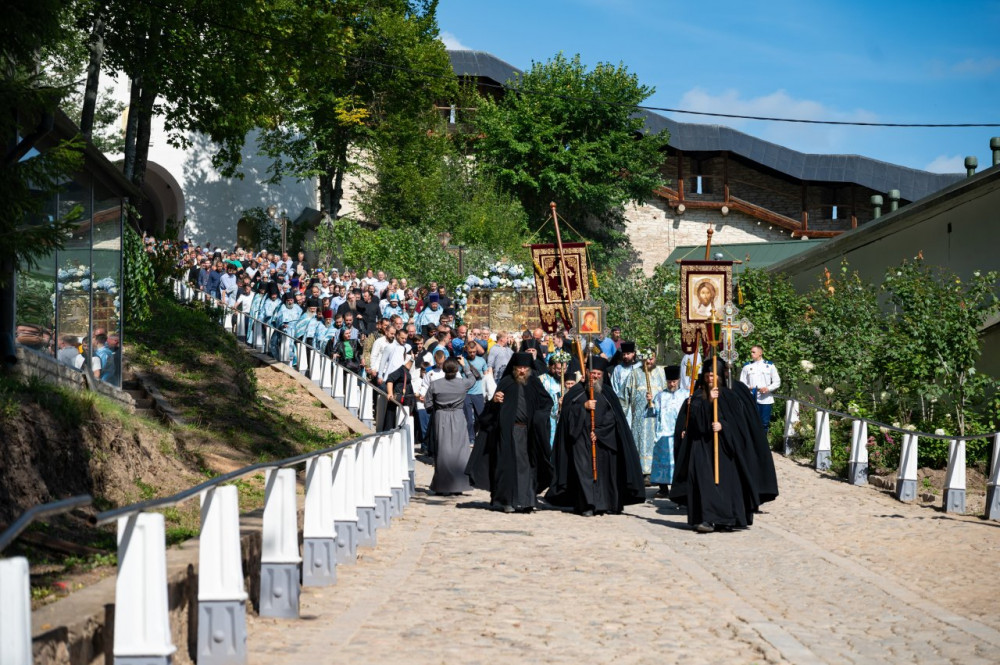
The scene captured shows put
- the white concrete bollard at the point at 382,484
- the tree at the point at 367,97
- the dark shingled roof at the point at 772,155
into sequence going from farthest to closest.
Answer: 1. the dark shingled roof at the point at 772,155
2. the tree at the point at 367,97
3. the white concrete bollard at the point at 382,484

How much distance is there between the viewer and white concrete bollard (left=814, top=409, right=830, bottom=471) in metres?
20.6

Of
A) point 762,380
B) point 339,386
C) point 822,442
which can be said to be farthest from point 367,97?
point 822,442

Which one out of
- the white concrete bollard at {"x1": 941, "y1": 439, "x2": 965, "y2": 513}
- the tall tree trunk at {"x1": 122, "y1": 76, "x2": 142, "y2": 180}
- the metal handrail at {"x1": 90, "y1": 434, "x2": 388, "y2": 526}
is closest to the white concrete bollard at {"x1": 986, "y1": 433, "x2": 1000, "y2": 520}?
the white concrete bollard at {"x1": 941, "y1": 439, "x2": 965, "y2": 513}

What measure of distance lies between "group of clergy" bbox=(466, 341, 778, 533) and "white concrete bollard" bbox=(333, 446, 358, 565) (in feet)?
15.5

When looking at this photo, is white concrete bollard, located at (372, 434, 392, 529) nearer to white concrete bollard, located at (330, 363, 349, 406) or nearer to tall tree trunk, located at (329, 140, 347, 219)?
white concrete bollard, located at (330, 363, 349, 406)

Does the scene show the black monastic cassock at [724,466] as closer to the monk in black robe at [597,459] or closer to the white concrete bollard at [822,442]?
the monk in black robe at [597,459]

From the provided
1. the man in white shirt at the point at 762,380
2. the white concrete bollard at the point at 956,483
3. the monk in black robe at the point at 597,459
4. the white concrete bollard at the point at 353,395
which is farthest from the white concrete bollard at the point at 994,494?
the white concrete bollard at the point at 353,395

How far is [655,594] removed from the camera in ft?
33.8

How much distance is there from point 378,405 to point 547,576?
37.6ft

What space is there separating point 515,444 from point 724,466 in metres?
2.82

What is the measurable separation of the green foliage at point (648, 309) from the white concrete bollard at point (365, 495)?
2028 centimetres

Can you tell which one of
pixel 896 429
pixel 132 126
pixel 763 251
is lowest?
pixel 896 429

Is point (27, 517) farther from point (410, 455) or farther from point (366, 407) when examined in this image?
point (366, 407)

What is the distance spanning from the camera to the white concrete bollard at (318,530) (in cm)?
988
